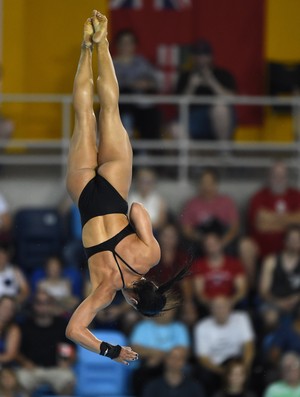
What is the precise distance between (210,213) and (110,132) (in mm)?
4386

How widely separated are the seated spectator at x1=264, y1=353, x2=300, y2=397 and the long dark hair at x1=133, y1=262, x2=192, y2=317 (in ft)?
10.9

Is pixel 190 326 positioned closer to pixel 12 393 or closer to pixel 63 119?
pixel 12 393

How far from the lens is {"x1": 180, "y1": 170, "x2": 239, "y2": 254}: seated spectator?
14.6 m

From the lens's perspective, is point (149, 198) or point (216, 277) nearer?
point (216, 277)

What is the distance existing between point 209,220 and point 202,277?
26.9 inches

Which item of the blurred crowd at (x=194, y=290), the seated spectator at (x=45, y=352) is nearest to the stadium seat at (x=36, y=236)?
the blurred crowd at (x=194, y=290)

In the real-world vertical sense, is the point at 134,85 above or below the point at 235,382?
above

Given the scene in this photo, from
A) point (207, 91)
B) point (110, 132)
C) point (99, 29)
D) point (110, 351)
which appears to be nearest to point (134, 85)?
point (207, 91)

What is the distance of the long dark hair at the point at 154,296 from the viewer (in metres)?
9.95

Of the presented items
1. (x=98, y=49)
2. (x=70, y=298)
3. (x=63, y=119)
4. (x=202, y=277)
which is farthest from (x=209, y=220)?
(x=98, y=49)

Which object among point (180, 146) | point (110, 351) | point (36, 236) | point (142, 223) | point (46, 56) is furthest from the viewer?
point (46, 56)

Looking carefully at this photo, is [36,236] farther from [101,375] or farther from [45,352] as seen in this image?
[101,375]

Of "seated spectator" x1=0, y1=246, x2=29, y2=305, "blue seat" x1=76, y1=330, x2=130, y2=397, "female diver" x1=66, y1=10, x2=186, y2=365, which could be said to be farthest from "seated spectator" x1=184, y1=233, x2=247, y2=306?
"female diver" x1=66, y1=10, x2=186, y2=365

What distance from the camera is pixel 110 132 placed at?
10.6m
